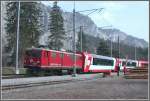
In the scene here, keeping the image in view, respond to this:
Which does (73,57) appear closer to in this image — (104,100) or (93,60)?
(93,60)

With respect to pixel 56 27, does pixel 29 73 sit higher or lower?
lower

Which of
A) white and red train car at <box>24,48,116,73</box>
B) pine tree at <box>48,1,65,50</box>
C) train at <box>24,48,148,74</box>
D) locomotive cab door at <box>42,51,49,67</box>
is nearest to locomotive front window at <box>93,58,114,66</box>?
train at <box>24,48,148,74</box>

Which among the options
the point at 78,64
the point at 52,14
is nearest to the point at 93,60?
the point at 78,64

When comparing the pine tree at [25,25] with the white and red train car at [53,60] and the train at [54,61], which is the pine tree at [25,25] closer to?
the train at [54,61]

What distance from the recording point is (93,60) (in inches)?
2307

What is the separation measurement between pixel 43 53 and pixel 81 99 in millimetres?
25745

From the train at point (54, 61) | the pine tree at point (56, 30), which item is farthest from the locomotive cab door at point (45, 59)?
the pine tree at point (56, 30)

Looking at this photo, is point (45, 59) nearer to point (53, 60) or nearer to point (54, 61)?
point (53, 60)

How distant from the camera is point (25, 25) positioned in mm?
76938

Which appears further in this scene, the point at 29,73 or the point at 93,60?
the point at 93,60

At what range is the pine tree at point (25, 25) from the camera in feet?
249

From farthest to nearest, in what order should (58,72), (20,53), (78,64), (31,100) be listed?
1. (20,53)
2. (78,64)
3. (58,72)
4. (31,100)

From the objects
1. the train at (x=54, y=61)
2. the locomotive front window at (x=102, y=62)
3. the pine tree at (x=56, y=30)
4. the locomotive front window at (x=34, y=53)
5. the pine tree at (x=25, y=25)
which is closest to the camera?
the train at (x=54, y=61)

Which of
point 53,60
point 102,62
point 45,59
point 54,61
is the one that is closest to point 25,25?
point 102,62
